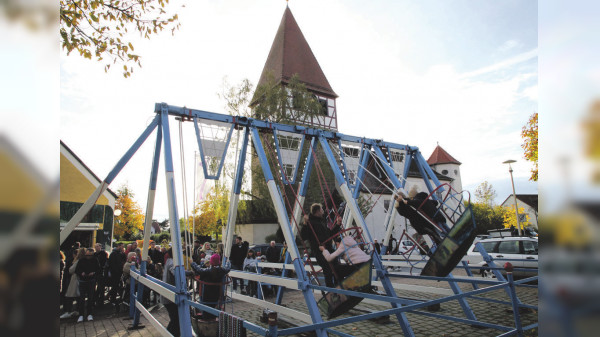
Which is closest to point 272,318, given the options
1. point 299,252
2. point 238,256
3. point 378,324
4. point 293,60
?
point 299,252

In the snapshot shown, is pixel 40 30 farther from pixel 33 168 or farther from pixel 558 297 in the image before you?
pixel 558 297

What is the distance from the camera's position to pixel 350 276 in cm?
495

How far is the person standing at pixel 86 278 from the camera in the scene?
846 cm

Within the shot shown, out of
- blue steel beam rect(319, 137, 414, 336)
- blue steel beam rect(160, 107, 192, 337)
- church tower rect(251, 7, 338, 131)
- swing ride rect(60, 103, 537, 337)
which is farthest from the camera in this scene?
church tower rect(251, 7, 338, 131)

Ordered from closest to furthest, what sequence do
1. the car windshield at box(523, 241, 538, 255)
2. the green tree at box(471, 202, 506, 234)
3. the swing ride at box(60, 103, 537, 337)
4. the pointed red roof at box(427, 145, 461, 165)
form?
the swing ride at box(60, 103, 537, 337)
the car windshield at box(523, 241, 538, 255)
the green tree at box(471, 202, 506, 234)
the pointed red roof at box(427, 145, 461, 165)

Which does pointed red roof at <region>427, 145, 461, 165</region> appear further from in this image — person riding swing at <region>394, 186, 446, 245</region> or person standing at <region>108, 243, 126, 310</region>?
person riding swing at <region>394, 186, 446, 245</region>

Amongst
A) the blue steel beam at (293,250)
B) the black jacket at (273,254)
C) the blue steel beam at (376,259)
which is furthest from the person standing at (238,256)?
the blue steel beam at (293,250)

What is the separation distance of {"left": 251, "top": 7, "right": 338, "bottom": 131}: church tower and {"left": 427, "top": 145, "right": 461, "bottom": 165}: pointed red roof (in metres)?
26.2

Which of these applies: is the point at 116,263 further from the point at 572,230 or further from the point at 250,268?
the point at 572,230

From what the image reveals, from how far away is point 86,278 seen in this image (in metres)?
8.64

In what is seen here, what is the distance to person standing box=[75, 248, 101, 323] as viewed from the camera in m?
8.46

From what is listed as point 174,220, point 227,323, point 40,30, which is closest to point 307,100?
point 174,220

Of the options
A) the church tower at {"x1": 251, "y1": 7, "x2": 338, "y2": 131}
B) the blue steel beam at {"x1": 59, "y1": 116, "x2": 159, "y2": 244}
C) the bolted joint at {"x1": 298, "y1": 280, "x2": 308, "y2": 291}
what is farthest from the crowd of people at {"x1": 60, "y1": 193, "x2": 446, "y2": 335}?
the church tower at {"x1": 251, "y1": 7, "x2": 338, "y2": 131}

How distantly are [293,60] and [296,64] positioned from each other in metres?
0.56
